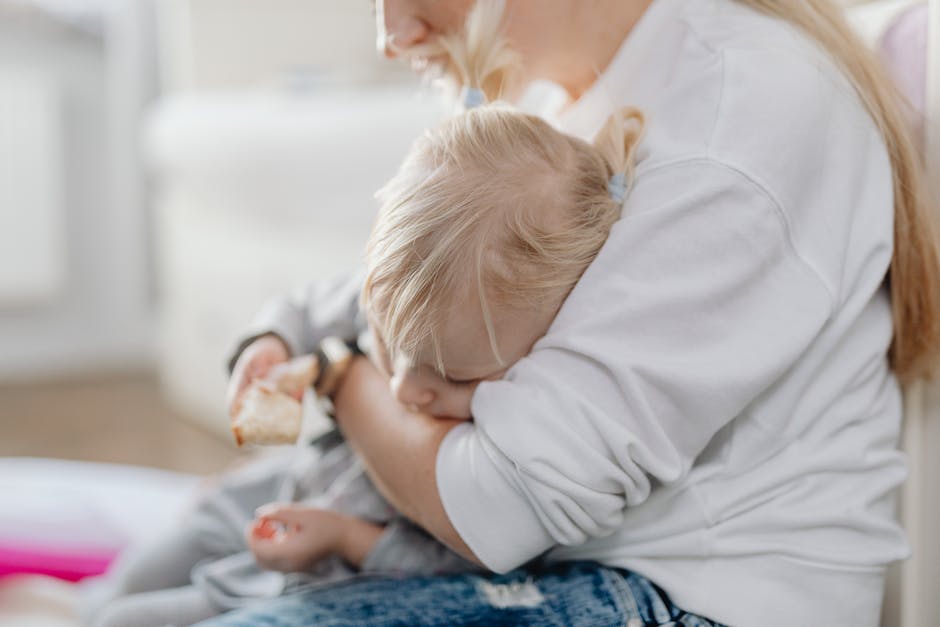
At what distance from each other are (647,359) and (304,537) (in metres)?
0.29

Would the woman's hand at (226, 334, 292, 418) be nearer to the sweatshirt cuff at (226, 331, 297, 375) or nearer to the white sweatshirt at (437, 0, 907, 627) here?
the sweatshirt cuff at (226, 331, 297, 375)

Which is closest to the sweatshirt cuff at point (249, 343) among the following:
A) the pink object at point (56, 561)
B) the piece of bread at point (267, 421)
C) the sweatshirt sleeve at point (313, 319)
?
the sweatshirt sleeve at point (313, 319)

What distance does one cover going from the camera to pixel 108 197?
9.39ft

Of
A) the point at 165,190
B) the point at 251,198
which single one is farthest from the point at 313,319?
the point at 165,190

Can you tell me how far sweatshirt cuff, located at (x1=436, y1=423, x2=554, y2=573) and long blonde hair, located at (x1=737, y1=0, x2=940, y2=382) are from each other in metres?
0.29

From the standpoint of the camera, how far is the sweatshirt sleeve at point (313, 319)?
85 cm

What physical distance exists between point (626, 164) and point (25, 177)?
7.80 feet

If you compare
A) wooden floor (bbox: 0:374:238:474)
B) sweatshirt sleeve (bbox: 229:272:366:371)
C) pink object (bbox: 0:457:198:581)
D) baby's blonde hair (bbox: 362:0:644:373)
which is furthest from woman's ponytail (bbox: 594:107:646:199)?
wooden floor (bbox: 0:374:238:474)

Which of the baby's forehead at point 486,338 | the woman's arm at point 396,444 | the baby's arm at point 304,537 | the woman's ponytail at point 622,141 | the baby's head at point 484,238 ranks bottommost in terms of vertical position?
the baby's arm at point 304,537

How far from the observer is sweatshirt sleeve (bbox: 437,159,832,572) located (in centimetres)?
59

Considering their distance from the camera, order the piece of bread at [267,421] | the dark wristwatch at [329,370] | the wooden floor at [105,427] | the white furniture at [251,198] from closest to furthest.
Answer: the piece of bread at [267,421] < the dark wristwatch at [329,370] < the white furniture at [251,198] < the wooden floor at [105,427]

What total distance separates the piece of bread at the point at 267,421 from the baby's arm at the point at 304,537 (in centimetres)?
6

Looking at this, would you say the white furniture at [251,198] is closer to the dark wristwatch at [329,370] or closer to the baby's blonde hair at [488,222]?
the dark wristwatch at [329,370]

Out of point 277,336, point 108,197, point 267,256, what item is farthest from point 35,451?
point 277,336
